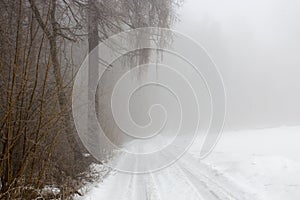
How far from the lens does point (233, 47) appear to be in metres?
76.4

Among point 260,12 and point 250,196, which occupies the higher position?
point 260,12

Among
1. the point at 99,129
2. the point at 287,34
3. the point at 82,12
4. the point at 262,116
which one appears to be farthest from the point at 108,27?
the point at 287,34

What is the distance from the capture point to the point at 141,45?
11.8 metres

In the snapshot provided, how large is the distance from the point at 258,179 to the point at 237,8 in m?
77.8

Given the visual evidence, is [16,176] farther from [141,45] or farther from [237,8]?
[237,8]

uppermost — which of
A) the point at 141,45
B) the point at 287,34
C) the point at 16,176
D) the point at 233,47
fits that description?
the point at 287,34

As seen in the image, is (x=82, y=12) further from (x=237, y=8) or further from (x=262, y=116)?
(x=237, y=8)

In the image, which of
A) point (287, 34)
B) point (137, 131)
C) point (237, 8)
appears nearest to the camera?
point (137, 131)

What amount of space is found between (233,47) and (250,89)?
9297 millimetres

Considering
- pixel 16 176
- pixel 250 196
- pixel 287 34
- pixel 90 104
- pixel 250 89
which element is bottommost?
pixel 250 196

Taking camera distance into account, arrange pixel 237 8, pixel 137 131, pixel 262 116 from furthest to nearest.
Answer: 1. pixel 237 8
2. pixel 262 116
3. pixel 137 131

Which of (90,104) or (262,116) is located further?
(262,116)

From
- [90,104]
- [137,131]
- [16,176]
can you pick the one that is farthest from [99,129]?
[137,131]

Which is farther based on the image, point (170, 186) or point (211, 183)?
point (211, 183)
